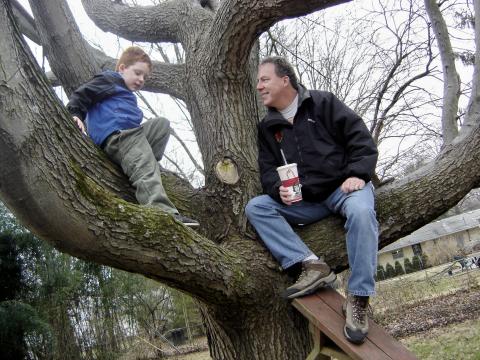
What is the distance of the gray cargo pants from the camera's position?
2.80 metres

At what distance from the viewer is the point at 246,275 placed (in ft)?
9.16

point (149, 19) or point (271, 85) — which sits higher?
point (149, 19)

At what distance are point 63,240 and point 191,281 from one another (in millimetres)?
754

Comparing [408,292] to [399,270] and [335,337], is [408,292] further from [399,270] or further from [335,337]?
[399,270]

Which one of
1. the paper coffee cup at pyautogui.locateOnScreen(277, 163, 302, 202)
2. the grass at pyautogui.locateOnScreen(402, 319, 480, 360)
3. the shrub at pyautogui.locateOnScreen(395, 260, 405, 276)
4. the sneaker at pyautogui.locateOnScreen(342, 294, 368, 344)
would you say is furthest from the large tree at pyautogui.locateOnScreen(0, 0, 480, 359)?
the shrub at pyautogui.locateOnScreen(395, 260, 405, 276)

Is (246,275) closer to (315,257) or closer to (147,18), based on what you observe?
(315,257)

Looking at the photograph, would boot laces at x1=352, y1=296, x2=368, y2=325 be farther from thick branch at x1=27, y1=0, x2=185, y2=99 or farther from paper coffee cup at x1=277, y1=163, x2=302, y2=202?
thick branch at x1=27, y1=0, x2=185, y2=99

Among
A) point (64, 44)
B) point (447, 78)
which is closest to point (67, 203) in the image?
point (64, 44)

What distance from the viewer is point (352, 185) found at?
282 cm

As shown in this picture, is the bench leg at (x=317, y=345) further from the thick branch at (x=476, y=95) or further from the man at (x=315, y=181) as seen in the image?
the thick branch at (x=476, y=95)

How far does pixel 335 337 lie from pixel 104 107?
208cm

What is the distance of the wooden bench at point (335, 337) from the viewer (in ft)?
8.13

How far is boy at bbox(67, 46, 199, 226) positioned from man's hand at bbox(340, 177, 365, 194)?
3.12 feet

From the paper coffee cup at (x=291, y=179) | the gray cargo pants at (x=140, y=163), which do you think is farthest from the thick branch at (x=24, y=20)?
the paper coffee cup at (x=291, y=179)
